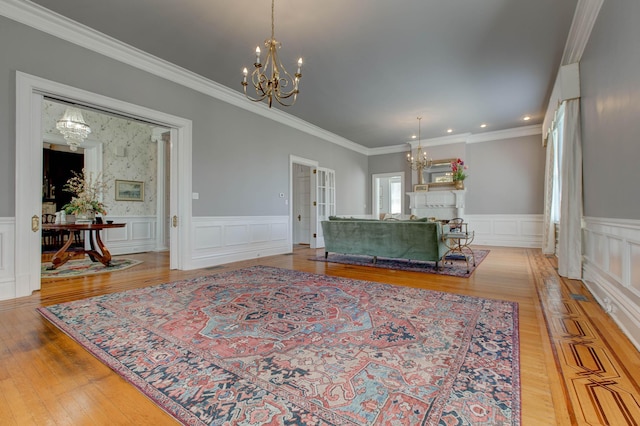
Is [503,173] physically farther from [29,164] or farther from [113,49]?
[29,164]

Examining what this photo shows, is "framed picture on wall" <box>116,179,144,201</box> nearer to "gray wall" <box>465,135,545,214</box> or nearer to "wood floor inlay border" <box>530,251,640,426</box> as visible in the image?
"wood floor inlay border" <box>530,251,640,426</box>

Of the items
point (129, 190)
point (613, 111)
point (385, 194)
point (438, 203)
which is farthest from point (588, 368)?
point (385, 194)

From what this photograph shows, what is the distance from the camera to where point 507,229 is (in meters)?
7.72

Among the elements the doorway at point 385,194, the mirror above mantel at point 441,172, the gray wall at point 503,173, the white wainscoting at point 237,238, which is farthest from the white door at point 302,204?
the gray wall at point 503,173

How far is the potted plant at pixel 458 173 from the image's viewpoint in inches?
312

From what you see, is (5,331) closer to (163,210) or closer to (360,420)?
(360,420)

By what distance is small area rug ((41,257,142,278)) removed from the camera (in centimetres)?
419

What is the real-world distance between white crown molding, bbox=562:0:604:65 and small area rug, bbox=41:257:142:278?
6.87 m

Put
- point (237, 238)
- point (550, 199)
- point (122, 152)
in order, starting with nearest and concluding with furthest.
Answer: point (237, 238) < point (550, 199) < point (122, 152)

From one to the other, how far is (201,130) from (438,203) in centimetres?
661

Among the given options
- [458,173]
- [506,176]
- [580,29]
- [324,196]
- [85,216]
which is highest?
[580,29]

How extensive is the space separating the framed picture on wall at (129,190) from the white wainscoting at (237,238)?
10.2 ft

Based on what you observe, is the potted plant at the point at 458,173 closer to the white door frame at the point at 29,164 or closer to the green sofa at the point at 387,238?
the green sofa at the point at 387,238

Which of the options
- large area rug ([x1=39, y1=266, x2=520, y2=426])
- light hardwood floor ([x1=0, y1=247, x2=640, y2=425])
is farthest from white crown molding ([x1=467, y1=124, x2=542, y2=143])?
large area rug ([x1=39, y1=266, x2=520, y2=426])
